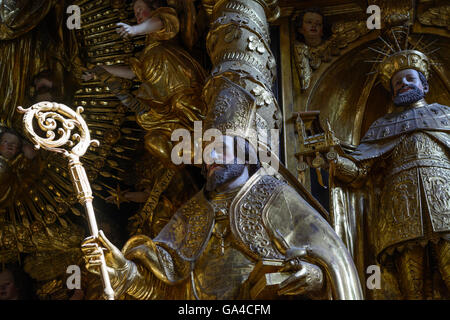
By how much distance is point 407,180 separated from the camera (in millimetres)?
5273

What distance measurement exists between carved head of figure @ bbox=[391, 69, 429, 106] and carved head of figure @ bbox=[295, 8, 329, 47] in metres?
0.99

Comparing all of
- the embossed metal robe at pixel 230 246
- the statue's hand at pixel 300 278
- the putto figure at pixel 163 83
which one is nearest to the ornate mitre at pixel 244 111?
the embossed metal robe at pixel 230 246

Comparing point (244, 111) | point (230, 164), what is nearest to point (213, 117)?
point (244, 111)

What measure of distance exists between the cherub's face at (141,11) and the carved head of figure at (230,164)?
1580 millimetres

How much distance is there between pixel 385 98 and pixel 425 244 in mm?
1617

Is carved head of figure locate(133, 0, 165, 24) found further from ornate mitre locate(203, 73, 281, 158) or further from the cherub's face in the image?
ornate mitre locate(203, 73, 281, 158)

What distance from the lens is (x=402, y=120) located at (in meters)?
5.57

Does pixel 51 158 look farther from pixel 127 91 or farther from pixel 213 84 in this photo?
pixel 213 84

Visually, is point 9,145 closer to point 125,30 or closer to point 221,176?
point 125,30

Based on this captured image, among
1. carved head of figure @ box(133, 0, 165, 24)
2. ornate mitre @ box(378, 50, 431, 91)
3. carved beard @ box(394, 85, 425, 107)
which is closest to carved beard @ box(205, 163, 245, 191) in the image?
carved beard @ box(394, 85, 425, 107)

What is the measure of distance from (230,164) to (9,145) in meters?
2.20

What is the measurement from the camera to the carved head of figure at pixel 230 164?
4953 mm

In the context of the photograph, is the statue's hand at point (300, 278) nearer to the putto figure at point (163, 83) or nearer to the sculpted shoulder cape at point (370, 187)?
the sculpted shoulder cape at point (370, 187)

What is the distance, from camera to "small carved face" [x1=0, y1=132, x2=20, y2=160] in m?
6.42
